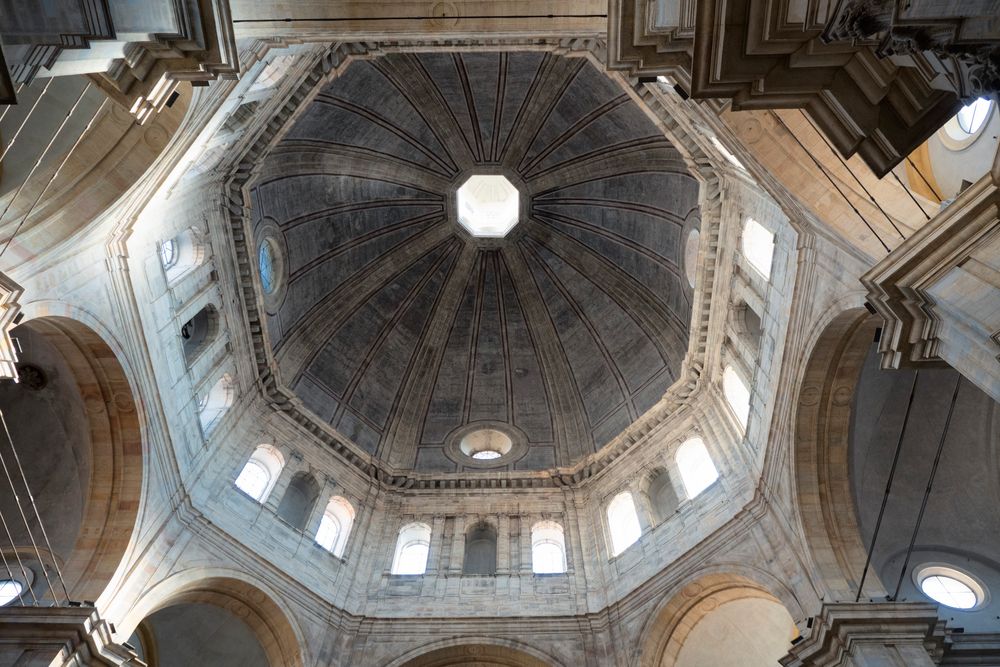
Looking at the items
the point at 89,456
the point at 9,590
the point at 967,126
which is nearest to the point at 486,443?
the point at 89,456

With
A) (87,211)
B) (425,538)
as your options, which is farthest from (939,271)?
(425,538)

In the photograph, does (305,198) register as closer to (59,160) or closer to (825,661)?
(59,160)

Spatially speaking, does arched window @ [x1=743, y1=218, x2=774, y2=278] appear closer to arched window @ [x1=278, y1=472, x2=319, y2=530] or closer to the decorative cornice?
the decorative cornice

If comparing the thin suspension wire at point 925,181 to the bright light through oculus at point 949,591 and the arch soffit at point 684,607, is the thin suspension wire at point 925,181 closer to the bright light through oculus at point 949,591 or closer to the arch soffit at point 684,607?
the bright light through oculus at point 949,591

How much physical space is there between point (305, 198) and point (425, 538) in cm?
1279

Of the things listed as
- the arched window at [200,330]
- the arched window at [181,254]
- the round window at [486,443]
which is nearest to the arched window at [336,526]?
the round window at [486,443]

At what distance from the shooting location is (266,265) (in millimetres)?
23438

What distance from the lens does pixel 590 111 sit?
26.7m

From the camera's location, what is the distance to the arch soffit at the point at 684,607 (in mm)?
16312

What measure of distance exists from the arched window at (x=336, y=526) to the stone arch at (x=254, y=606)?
2678mm

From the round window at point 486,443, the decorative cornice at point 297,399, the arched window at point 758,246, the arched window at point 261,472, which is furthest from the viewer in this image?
the round window at point 486,443

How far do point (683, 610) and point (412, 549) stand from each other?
8.42 m

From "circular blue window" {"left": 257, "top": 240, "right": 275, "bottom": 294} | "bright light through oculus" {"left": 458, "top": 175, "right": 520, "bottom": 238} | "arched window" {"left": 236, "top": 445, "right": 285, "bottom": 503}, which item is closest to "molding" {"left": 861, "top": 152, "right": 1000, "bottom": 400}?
"arched window" {"left": 236, "top": 445, "right": 285, "bottom": 503}

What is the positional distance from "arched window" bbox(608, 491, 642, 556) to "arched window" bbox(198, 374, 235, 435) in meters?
11.4
